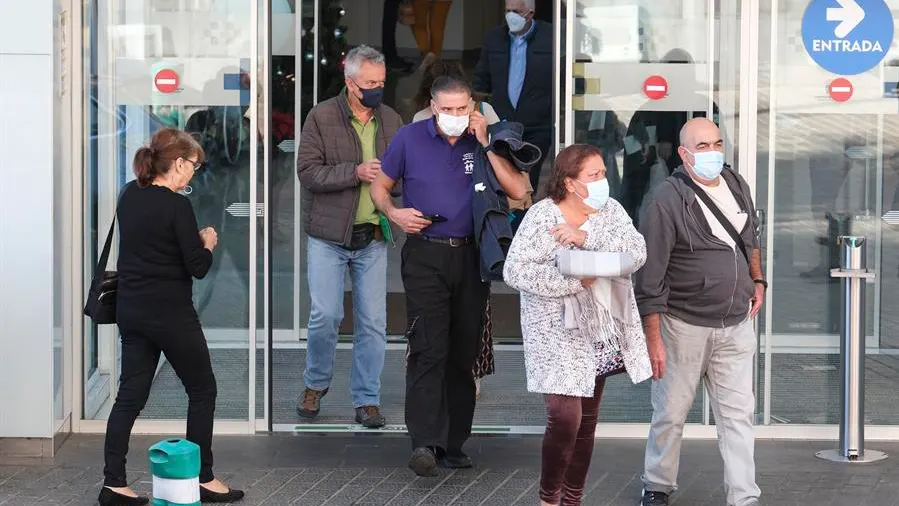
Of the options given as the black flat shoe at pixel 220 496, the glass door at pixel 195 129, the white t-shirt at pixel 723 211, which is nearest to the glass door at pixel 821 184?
the white t-shirt at pixel 723 211

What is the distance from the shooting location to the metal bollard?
7375 millimetres

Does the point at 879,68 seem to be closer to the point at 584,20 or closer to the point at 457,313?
the point at 584,20

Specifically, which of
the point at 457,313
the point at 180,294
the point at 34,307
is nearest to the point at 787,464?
the point at 457,313

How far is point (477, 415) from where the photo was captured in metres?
8.32

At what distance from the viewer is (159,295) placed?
6.31 metres

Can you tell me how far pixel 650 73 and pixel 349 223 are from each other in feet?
5.71

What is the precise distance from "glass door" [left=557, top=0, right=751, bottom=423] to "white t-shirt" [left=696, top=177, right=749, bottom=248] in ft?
4.63

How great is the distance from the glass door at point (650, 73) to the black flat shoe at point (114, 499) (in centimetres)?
288

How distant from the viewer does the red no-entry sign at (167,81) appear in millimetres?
7715

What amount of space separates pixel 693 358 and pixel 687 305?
23cm

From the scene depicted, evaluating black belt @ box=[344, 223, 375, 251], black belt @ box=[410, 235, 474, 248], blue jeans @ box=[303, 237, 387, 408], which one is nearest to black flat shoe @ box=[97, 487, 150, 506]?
black belt @ box=[410, 235, 474, 248]

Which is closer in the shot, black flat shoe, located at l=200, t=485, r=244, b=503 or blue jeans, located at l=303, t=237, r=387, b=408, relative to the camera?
black flat shoe, located at l=200, t=485, r=244, b=503

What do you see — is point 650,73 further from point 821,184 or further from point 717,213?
point 717,213

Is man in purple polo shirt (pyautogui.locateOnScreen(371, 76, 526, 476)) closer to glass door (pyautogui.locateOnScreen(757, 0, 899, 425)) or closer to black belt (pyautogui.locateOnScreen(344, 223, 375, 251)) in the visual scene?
black belt (pyautogui.locateOnScreen(344, 223, 375, 251))
